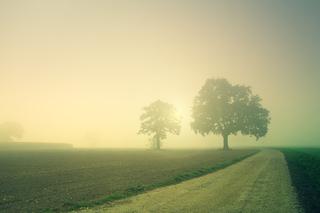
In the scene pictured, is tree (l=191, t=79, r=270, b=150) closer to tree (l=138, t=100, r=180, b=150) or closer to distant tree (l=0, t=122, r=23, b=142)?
tree (l=138, t=100, r=180, b=150)

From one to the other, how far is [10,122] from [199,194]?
572 ft

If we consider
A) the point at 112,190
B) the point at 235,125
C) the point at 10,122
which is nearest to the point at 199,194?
the point at 112,190

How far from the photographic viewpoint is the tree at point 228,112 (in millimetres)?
80250

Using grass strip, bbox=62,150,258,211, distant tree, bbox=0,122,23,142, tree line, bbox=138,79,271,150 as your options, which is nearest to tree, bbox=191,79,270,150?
tree line, bbox=138,79,271,150

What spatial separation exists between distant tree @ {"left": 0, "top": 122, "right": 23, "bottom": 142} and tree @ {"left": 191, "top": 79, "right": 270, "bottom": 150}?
403ft

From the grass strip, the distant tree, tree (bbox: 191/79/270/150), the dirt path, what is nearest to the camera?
the dirt path

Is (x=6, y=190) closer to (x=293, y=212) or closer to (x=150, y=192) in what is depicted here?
(x=150, y=192)

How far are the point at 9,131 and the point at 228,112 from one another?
436 feet

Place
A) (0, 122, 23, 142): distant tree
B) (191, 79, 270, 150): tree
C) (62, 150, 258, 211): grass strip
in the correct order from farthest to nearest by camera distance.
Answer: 1. (0, 122, 23, 142): distant tree
2. (191, 79, 270, 150): tree
3. (62, 150, 258, 211): grass strip

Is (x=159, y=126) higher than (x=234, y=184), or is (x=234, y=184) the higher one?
(x=159, y=126)

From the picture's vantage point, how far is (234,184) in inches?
822

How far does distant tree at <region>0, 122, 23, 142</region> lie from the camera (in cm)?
16212

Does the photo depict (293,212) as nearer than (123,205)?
Yes

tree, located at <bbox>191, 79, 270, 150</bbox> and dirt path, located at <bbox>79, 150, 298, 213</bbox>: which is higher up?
tree, located at <bbox>191, 79, 270, 150</bbox>
